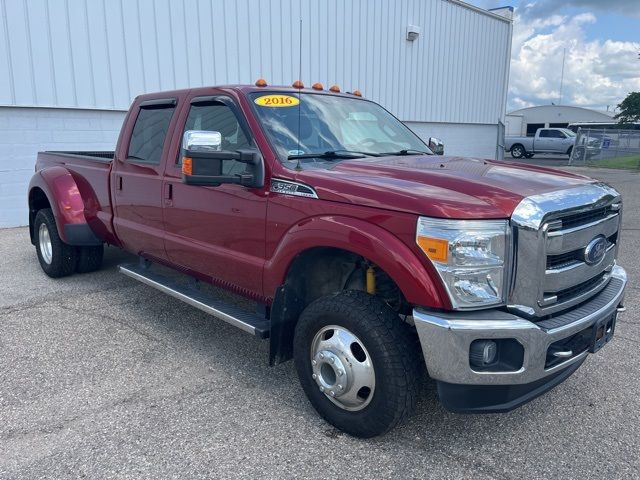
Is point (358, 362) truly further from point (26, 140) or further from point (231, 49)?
point (231, 49)

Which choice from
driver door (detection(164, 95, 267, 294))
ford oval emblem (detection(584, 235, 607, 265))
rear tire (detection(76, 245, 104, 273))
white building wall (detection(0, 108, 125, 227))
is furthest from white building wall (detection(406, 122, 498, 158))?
ford oval emblem (detection(584, 235, 607, 265))

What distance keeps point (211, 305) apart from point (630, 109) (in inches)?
1959

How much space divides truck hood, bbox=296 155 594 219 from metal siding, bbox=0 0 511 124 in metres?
7.64

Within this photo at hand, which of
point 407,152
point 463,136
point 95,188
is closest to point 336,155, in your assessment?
point 407,152

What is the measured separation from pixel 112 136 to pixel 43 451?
8.24 metres

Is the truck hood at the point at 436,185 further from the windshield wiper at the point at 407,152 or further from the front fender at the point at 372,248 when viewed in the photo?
the windshield wiper at the point at 407,152

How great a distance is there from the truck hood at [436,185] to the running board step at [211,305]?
964 mm

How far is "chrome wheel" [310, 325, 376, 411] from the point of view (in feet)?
9.25

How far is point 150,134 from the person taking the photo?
4.62 meters

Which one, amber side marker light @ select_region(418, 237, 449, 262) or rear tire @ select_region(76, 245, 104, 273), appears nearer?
amber side marker light @ select_region(418, 237, 449, 262)

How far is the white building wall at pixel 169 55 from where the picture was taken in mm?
8930

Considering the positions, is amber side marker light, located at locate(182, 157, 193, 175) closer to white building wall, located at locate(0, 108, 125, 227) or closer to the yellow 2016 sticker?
the yellow 2016 sticker

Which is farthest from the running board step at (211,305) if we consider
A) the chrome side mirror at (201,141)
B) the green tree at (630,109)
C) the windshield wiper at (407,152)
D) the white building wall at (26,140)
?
the green tree at (630,109)

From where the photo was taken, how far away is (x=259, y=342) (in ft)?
14.1
